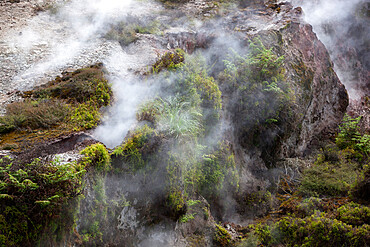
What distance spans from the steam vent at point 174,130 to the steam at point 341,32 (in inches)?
94.7

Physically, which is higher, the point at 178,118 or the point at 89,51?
the point at 178,118

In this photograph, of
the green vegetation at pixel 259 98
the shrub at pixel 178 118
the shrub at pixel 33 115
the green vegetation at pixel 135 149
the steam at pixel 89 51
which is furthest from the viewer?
the green vegetation at pixel 259 98

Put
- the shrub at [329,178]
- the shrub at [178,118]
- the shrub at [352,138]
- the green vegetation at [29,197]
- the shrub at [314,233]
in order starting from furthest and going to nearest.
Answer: the shrub at [352,138], the shrub at [329,178], the shrub at [178,118], the shrub at [314,233], the green vegetation at [29,197]

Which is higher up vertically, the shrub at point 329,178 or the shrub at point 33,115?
the shrub at point 33,115

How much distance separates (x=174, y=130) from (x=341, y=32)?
43.0 feet

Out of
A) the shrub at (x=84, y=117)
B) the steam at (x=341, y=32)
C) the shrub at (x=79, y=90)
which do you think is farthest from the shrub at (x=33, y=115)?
the steam at (x=341, y=32)

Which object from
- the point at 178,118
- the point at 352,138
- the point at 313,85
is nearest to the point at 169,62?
the point at 178,118

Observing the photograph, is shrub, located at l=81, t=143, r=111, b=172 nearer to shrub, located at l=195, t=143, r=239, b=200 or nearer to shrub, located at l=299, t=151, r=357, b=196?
shrub, located at l=195, t=143, r=239, b=200

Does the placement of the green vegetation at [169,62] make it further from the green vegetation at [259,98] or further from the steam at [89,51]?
the green vegetation at [259,98]

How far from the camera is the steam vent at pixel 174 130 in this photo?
14.7 feet

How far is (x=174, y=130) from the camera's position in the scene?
19.0 ft

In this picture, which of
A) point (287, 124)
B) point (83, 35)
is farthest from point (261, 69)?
point (83, 35)

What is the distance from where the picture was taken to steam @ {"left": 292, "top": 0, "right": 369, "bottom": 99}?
13.5 metres

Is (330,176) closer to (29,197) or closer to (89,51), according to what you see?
(29,197)
